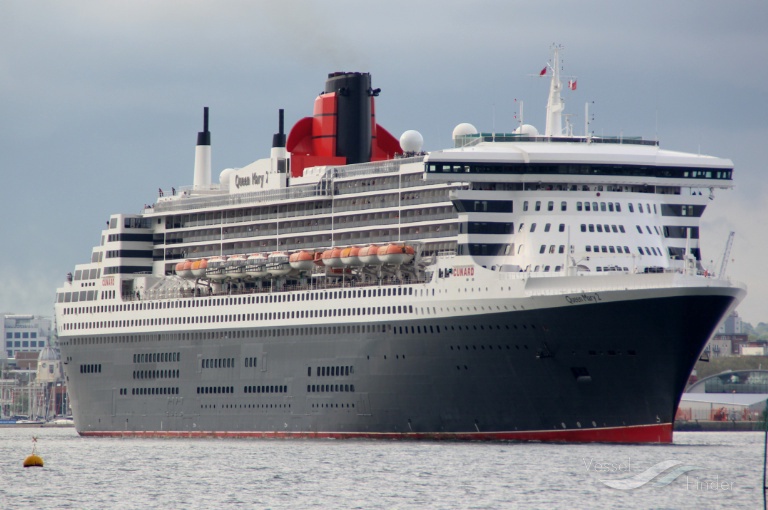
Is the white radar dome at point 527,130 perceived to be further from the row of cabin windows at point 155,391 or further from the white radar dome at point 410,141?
the row of cabin windows at point 155,391

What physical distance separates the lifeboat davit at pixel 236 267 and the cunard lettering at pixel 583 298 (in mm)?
23396

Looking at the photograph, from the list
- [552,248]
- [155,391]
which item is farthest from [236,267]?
[552,248]

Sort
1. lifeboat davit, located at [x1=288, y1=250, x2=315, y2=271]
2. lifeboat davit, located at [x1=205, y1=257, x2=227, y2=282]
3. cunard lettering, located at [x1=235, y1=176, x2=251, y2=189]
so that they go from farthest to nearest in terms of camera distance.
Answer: cunard lettering, located at [x1=235, y1=176, x2=251, y2=189]
lifeboat davit, located at [x1=205, y1=257, x2=227, y2=282]
lifeboat davit, located at [x1=288, y1=250, x2=315, y2=271]

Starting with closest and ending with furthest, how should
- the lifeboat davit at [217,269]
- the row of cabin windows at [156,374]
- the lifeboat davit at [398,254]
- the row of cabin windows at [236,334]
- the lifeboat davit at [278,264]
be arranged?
the lifeboat davit at [398,254]
the row of cabin windows at [236,334]
the lifeboat davit at [278,264]
the lifeboat davit at [217,269]
the row of cabin windows at [156,374]

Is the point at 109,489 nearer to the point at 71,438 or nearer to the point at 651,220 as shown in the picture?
the point at 651,220

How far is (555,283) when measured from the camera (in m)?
73.8

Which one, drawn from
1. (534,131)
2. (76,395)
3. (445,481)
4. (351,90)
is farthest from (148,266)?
(445,481)

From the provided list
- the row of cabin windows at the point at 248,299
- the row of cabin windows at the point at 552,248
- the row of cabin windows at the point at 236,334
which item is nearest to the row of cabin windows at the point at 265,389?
the row of cabin windows at the point at 236,334

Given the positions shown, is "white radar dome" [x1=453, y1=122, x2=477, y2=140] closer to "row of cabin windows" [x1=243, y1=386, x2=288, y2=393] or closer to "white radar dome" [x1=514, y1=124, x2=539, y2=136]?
"white radar dome" [x1=514, y1=124, x2=539, y2=136]

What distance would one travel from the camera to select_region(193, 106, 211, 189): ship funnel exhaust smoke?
10381 centimetres

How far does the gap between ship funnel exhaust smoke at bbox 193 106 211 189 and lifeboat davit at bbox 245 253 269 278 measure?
532 inches

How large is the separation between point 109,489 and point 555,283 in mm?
21754

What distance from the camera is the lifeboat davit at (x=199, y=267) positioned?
9356cm

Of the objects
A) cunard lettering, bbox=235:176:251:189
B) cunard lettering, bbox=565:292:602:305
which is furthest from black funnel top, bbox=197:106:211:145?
cunard lettering, bbox=565:292:602:305
